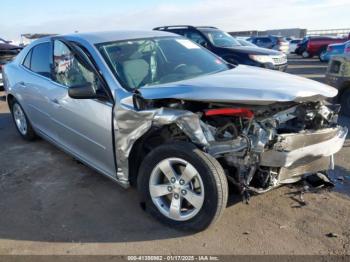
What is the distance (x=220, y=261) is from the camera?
2893mm

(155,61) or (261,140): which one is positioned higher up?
(155,61)

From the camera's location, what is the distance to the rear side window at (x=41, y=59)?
15.8 feet

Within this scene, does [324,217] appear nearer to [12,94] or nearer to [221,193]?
[221,193]

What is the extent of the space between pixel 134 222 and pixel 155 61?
5.61 ft

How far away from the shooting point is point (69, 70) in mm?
A: 4215

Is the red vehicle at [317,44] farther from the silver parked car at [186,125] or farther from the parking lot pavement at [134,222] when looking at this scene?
the silver parked car at [186,125]

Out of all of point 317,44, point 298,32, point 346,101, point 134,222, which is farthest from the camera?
point 298,32

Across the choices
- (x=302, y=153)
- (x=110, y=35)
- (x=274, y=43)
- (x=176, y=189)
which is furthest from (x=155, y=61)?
(x=274, y=43)

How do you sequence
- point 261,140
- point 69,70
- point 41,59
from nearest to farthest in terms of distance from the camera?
point 261,140
point 69,70
point 41,59

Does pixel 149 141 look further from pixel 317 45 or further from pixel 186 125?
pixel 317 45

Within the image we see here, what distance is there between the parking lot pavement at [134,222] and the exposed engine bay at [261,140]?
0.36 meters

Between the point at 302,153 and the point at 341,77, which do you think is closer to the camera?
the point at 302,153

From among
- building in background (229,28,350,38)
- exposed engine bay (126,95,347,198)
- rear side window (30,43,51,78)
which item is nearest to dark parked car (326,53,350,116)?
exposed engine bay (126,95,347,198)

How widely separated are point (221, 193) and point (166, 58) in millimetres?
1812
